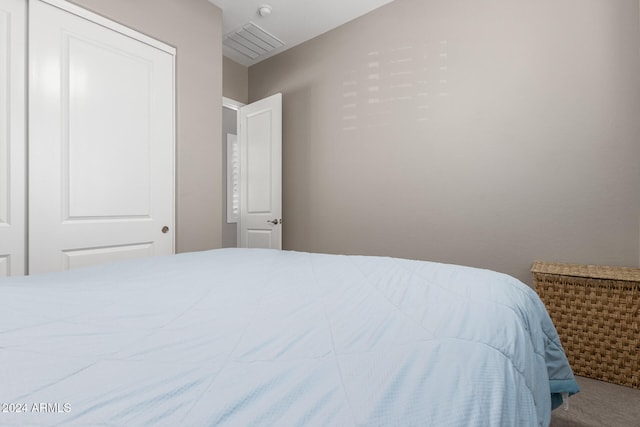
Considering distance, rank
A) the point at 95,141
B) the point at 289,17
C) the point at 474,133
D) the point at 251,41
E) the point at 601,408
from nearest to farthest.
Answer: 1. the point at 601,408
2. the point at 95,141
3. the point at 474,133
4. the point at 289,17
5. the point at 251,41

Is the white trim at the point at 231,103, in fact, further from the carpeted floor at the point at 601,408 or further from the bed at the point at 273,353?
the carpeted floor at the point at 601,408

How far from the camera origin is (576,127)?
194cm

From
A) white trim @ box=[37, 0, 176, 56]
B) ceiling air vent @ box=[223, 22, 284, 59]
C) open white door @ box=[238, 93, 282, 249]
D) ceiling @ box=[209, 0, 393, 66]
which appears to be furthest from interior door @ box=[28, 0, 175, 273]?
open white door @ box=[238, 93, 282, 249]

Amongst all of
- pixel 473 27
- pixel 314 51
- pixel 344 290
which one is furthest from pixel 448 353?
pixel 314 51

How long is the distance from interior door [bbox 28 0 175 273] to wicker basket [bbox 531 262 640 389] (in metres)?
2.64

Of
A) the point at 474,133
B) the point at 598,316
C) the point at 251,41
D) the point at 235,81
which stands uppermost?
the point at 251,41

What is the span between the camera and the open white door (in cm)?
324

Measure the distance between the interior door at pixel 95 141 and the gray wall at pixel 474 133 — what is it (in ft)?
4.84

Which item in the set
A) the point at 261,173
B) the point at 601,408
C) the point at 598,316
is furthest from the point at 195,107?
the point at 601,408

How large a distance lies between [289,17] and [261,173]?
1537 mm

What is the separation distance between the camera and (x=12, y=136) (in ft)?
5.47

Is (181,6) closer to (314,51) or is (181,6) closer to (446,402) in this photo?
(314,51)

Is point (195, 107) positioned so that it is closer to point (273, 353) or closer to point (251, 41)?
point (251, 41)

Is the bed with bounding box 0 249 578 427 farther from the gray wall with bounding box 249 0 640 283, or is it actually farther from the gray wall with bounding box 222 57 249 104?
the gray wall with bounding box 222 57 249 104
